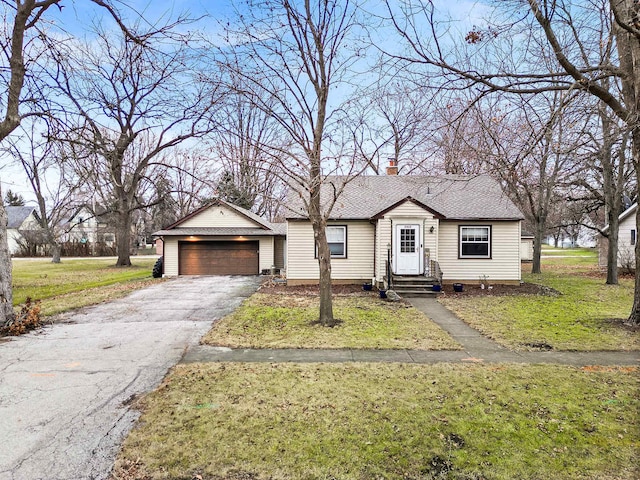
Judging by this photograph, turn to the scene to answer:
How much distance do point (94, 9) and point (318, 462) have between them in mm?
7546

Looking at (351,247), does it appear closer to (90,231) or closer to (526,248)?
(526,248)

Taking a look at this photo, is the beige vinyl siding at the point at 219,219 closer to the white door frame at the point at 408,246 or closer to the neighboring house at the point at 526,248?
the white door frame at the point at 408,246

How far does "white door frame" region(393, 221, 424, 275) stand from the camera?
1397 centimetres

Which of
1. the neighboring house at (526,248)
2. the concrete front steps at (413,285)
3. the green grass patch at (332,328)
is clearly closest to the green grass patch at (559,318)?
the concrete front steps at (413,285)

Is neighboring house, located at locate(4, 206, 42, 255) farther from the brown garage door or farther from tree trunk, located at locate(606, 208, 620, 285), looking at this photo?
tree trunk, located at locate(606, 208, 620, 285)

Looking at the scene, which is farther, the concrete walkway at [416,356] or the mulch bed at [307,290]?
the mulch bed at [307,290]

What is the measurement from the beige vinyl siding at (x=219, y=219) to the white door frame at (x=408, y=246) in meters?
9.29

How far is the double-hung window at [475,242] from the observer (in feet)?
49.4

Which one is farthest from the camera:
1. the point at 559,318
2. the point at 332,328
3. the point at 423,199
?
the point at 423,199

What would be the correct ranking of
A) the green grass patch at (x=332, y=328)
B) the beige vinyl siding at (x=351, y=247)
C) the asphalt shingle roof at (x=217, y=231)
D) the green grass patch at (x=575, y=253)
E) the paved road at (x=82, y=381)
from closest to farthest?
1. the paved road at (x=82, y=381)
2. the green grass patch at (x=332, y=328)
3. the beige vinyl siding at (x=351, y=247)
4. the asphalt shingle roof at (x=217, y=231)
5. the green grass patch at (x=575, y=253)

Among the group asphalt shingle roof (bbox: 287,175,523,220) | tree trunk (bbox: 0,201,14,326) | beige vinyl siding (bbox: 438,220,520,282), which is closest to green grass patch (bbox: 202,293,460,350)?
tree trunk (bbox: 0,201,14,326)

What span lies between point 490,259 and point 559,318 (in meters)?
6.38

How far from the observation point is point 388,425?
3727 mm

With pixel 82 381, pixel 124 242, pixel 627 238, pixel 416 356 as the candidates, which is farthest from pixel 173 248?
pixel 627 238
